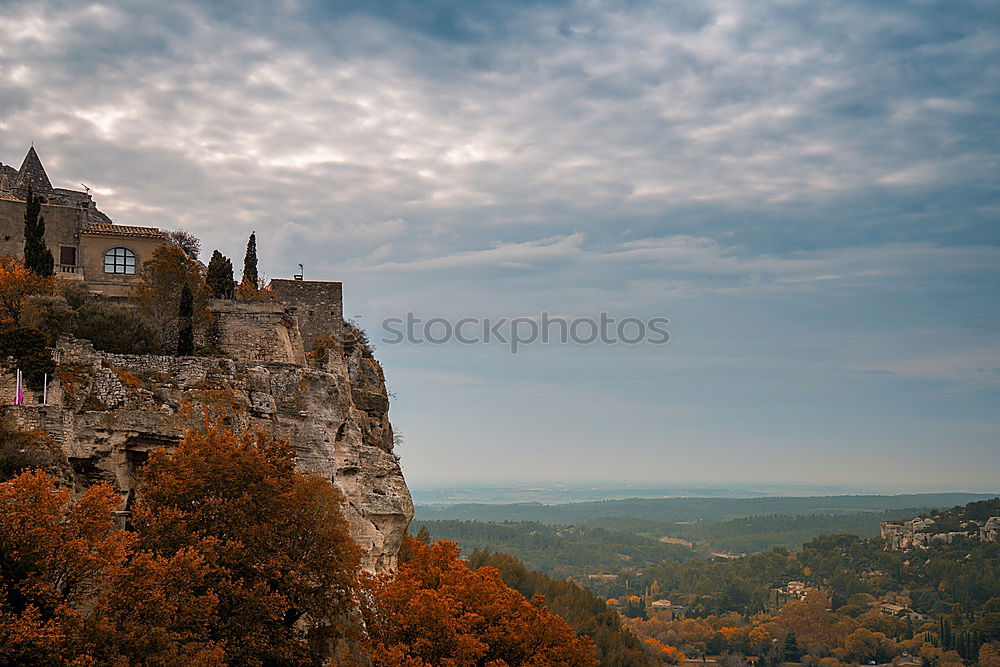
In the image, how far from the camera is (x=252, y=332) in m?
39.8

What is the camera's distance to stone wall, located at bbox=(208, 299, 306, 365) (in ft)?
Answer: 128

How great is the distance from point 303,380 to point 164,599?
41.3 ft

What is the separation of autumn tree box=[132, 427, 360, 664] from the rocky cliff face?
6.32ft

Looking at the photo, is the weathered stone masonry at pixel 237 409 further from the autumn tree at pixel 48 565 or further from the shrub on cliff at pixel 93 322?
the autumn tree at pixel 48 565

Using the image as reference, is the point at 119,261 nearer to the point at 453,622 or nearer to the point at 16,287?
the point at 16,287

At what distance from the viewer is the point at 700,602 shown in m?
193

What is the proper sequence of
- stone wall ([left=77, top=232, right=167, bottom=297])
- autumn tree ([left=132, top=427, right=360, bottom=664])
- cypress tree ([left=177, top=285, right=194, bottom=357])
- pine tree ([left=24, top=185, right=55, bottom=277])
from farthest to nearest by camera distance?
stone wall ([left=77, top=232, right=167, bottom=297]) < pine tree ([left=24, top=185, right=55, bottom=277]) < cypress tree ([left=177, top=285, right=194, bottom=357]) < autumn tree ([left=132, top=427, right=360, bottom=664])

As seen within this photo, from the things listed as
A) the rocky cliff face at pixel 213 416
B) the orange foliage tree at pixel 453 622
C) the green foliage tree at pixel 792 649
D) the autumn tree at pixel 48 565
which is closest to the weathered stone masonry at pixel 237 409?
the rocky cliff face at pixel 213 416

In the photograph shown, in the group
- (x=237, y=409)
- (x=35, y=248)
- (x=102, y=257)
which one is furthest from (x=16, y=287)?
(x=102, y=257)

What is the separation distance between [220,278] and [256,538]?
19.5m

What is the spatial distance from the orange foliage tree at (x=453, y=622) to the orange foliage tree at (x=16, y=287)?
1431 centimetres

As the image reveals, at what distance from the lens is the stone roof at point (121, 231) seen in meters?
43.2

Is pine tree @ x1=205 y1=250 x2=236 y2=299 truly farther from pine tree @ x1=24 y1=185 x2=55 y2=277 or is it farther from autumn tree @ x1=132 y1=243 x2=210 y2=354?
pine tree @ x1=24 y1=185 x2=55 y2=277

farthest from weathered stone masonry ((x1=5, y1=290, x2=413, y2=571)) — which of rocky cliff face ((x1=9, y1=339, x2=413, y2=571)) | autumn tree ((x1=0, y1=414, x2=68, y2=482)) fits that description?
autumn tree ((x1=0, y1=414, x2=68, y2=482))
